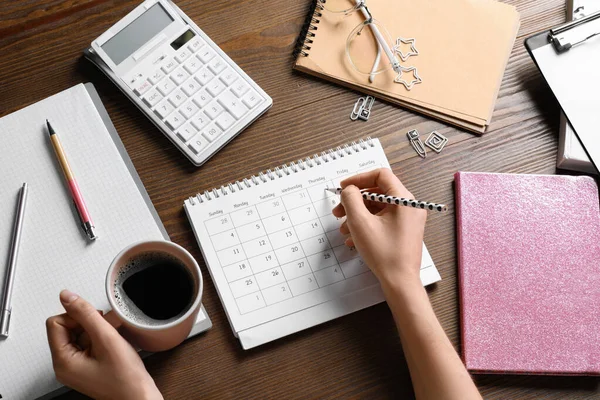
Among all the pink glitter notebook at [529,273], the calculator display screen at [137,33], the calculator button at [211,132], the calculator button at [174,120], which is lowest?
the pink glitter notebook at [529,273]

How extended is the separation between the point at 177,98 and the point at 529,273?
1.84 ft

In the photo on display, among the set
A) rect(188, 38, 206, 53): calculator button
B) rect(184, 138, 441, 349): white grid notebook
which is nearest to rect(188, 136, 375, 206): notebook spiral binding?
rect(184, 138, 441, 349): white grid notebook

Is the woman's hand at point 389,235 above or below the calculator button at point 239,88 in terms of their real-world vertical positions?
below

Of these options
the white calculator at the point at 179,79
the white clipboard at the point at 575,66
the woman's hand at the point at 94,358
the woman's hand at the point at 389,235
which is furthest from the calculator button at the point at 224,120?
the white clipboard at the point at 575,66

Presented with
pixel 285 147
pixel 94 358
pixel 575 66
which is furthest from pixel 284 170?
pixel 575 66

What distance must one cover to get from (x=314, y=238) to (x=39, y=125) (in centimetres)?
43

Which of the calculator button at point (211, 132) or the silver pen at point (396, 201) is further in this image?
the calculator button at point (211, 132)

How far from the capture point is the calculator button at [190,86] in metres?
0.80

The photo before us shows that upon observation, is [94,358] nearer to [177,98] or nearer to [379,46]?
[177,98]

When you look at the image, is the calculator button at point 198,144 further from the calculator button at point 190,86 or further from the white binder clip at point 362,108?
the white binder clip at point 362,108

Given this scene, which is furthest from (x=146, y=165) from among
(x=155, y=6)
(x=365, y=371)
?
(x=365, y=371)

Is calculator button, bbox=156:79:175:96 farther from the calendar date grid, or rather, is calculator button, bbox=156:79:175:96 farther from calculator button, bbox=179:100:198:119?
the calendar date grid

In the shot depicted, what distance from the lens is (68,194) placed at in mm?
769

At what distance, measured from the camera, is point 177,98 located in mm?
801
